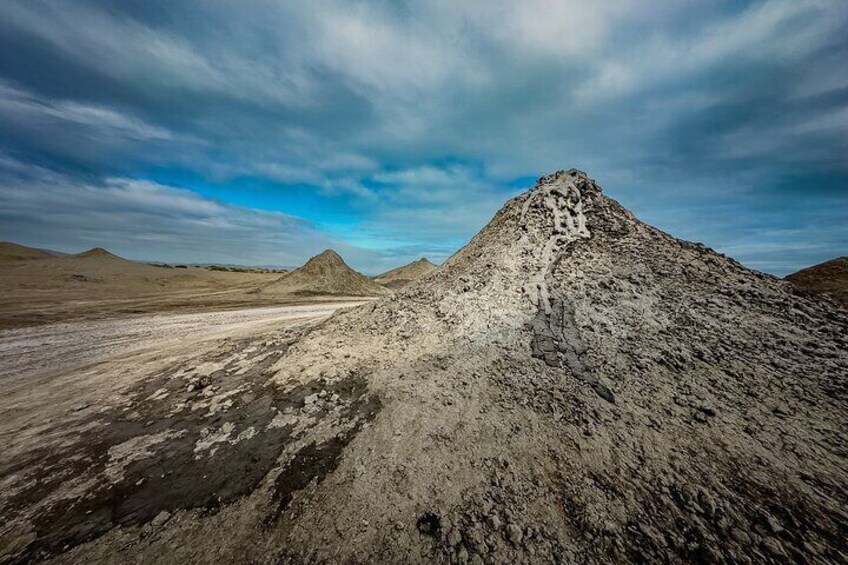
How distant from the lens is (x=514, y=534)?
12.2ft

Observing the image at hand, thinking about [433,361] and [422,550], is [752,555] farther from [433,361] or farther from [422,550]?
[433,361]

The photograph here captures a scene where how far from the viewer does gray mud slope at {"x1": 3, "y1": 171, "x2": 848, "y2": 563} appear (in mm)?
3709

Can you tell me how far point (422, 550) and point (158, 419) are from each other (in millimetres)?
6033

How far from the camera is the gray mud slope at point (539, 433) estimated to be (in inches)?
146

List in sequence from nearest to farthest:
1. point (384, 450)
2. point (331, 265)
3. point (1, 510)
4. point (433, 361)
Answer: point (1, 510) < point (384, 450) < point (433, 361) < point (331, 265)

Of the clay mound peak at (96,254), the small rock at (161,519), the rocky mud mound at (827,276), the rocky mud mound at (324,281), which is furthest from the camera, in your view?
the clay mound peak at (96,254)

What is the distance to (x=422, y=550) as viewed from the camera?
11.9ft

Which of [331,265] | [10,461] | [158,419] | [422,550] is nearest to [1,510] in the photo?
[10,461]

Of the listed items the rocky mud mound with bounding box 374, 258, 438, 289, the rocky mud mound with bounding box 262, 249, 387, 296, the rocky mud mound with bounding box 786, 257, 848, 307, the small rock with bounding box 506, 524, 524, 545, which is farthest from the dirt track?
the rocky mud mound with bounding box 374, 258, 438, 289

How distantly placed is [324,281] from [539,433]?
113 feet

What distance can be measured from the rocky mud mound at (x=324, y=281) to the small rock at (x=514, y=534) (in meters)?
32.9

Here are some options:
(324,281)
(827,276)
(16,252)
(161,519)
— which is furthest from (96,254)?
(827,276)

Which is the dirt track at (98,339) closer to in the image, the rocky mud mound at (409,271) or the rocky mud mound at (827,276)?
the rocky mud mound at (827,276)

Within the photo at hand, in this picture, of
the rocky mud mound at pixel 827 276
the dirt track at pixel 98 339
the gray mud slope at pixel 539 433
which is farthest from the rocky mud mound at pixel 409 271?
the gray mud slope at pixel 539 433
